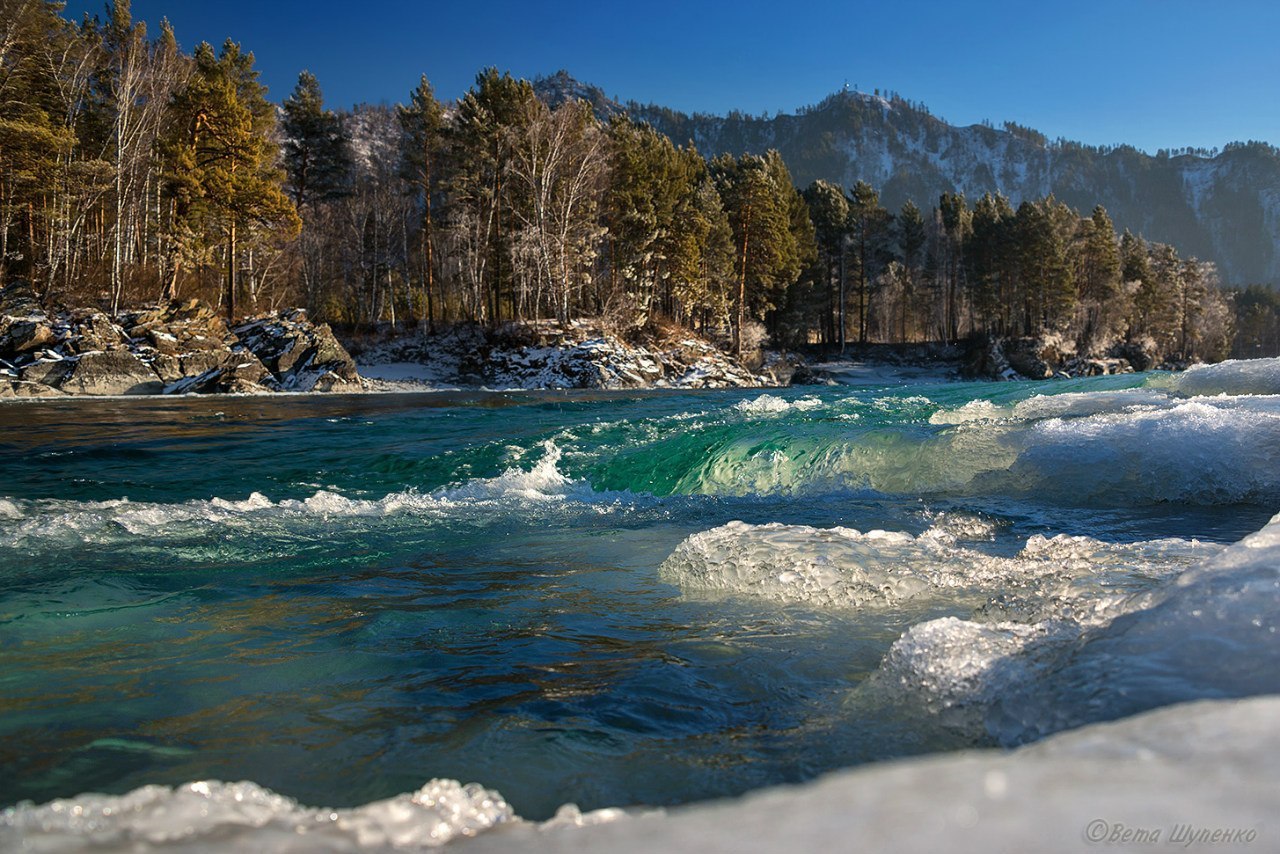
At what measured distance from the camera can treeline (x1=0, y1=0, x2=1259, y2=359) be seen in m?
26.0

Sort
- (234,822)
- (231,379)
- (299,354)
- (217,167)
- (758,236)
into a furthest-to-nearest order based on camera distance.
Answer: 1. (758,236)
2. (217,167)
3. (299,354)
4. (231,379)
5. (234,822)

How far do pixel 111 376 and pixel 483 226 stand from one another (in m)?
20.1

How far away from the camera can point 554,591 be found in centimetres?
391

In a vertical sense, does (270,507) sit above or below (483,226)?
below

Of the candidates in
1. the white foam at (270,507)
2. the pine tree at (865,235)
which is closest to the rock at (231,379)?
the white foam at (270,507)

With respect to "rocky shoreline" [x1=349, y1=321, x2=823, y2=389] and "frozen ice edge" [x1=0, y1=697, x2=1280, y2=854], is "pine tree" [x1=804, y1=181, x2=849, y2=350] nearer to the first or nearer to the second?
"rocky shoreline" [x1=349, y1=321, x2=823, y2=389]

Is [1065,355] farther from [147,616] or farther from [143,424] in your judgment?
[147,616]

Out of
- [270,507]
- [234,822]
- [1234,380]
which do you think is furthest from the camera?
[1234,380]

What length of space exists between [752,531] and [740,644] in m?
1.32

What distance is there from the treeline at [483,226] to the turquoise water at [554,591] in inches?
897

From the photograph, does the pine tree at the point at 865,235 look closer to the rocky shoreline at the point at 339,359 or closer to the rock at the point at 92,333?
the rocky shoreline at the point at 339,359

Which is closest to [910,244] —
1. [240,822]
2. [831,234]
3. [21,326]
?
[831,234]

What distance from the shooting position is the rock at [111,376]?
21.1 meters

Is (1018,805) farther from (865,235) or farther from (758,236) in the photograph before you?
(865,235)
